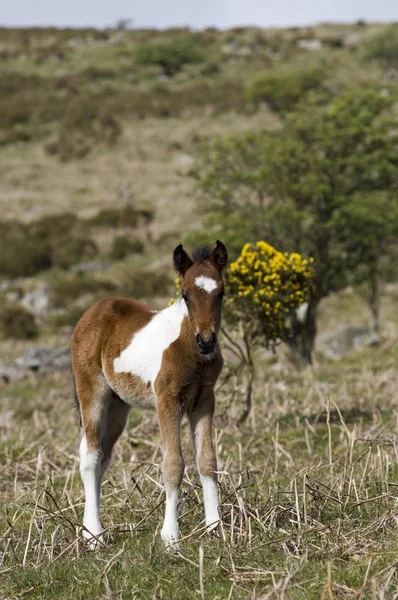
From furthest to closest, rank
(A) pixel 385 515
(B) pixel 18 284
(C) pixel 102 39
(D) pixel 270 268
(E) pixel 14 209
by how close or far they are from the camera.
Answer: (C) pixel 102 39 < (E) pixel 14 209 < (B) pixel 18 284 < (D) pixel 270 268 < (A) pixel 385 515

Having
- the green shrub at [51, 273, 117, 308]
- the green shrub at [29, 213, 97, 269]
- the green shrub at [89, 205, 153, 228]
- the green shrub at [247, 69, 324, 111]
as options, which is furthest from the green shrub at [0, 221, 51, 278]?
the green shrub at [247, 69, 324, 111]

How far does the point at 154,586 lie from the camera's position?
206 inches

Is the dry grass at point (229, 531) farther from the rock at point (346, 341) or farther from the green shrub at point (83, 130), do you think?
the green shrub at point (83, 130)

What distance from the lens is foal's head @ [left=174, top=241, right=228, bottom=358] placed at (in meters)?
5.74

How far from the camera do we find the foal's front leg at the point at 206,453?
6218mm

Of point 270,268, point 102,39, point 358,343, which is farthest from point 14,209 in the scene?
point 102,39

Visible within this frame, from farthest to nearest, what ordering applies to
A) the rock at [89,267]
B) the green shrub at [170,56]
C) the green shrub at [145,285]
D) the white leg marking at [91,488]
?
the green shrub at [170,56] → the rock at [89,267] → the green shrub at [145,285] → the white leg marking at [91,488]

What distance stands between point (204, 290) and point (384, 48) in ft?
238

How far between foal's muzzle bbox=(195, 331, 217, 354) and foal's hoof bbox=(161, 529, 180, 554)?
144cm

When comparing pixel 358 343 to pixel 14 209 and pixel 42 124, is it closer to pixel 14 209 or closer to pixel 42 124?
pixel 14 209

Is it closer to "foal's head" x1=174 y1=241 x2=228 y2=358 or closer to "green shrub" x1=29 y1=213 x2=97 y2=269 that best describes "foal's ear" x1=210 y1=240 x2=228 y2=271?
"foal's head" x1=174 y1=241 x2=228 y2=358

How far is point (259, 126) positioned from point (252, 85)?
24.2ft

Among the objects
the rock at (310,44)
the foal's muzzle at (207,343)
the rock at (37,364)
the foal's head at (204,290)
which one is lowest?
the rock at (37,364)

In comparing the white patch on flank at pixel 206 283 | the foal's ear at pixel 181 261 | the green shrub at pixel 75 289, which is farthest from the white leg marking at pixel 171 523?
the green shrub at pixel 75 289
